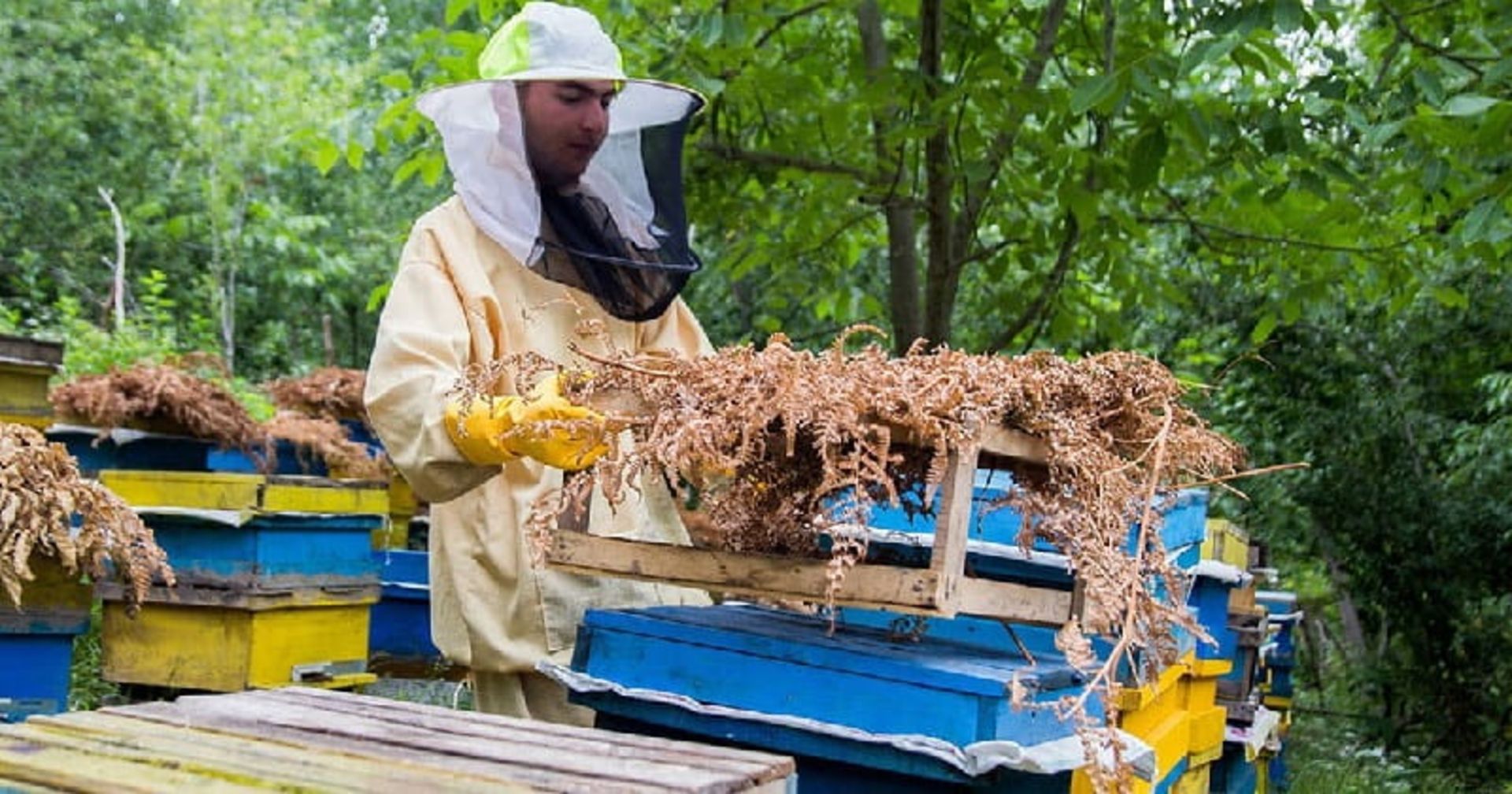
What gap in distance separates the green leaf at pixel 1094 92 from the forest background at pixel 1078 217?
1 centimetres

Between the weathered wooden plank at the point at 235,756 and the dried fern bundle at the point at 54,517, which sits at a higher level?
the dried fern bundle at the point at 54,517

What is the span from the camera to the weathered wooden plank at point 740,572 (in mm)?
1780

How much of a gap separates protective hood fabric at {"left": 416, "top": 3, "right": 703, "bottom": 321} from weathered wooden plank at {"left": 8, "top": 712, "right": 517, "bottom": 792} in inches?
44.8

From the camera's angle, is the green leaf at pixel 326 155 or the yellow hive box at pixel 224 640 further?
the green leaf at pixel 326 155

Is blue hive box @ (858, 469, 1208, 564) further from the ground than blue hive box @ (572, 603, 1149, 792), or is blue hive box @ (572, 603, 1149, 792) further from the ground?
blue hive box @ (858, 469, 1208, 564)

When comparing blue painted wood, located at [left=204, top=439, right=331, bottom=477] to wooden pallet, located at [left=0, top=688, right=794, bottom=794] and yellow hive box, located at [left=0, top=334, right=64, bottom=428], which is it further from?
wooden pallet, located at [left=0, top=688, right=794, bottom=794]

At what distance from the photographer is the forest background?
14.3 feet

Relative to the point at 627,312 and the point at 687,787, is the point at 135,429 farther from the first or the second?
the point at 687,787

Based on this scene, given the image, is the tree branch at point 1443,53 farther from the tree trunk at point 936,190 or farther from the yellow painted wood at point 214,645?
the yellow painted wood at point 214,645

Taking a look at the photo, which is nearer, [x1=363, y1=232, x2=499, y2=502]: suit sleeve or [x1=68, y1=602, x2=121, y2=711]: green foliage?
[x1=363, y1=232, x2=499, y2=502]: suit sleeve

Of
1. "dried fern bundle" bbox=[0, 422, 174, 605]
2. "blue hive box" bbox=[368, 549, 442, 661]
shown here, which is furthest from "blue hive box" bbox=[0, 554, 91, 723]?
"blue hive box" bbox=[368, 549, 442, 661]

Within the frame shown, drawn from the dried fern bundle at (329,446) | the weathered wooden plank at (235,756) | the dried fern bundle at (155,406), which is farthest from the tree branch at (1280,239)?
the weathered wooden plank at (235,756)

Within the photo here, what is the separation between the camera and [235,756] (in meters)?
1.42

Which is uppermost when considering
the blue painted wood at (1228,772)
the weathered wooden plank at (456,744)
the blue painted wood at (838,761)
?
the weathered wooden plank at (456,744)
